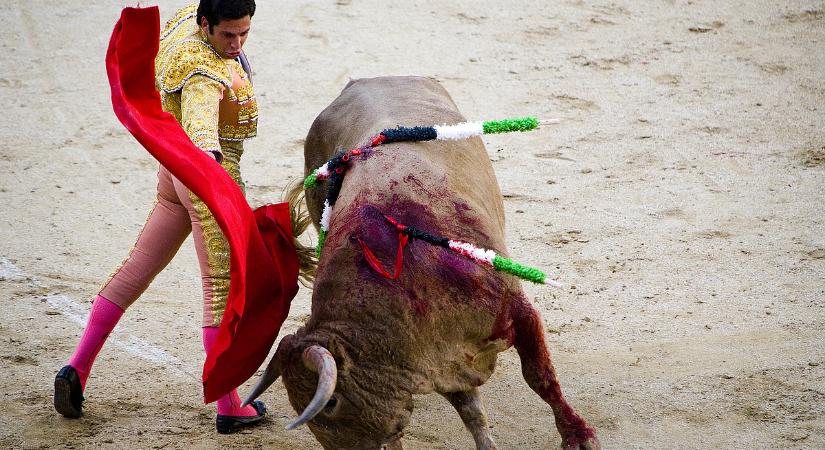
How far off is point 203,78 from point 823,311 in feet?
9.51

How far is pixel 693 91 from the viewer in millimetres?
6980

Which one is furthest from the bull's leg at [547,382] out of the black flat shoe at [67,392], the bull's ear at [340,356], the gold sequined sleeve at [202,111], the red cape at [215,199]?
the black flat shoe at [67,392]

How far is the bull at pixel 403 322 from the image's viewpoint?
3.25 meters

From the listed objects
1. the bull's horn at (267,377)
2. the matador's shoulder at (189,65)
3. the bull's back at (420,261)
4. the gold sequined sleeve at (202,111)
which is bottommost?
the bull's horn at (267,377)

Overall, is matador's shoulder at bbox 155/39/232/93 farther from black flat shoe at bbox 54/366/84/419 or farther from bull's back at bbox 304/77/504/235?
black flat shoe at bbox 54/366/84/419

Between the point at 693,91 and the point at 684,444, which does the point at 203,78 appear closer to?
the point at 684,444

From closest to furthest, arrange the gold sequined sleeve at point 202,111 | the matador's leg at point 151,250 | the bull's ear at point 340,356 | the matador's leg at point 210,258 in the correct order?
1. the bull's ear at point 340,356
2. the gold sequined sleeve at point 202,111
3. the matador's leg at point 210,258
4. the matador's leg at point 151,250

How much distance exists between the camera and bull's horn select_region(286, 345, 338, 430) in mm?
2953

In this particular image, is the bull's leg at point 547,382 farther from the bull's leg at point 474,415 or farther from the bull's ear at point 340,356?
the bull's ear at point 340,356

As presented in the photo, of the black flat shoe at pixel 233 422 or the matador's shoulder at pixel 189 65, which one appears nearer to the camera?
the matador's shoulder at pixel 189 65

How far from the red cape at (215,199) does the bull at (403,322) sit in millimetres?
295

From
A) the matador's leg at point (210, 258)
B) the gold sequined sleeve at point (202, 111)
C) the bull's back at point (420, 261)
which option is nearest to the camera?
the bull's back at point (420, 261)

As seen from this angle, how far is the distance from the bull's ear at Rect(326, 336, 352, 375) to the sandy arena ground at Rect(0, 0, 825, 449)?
837mm

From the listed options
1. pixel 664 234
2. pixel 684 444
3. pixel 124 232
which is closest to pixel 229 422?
pixel 684 444
